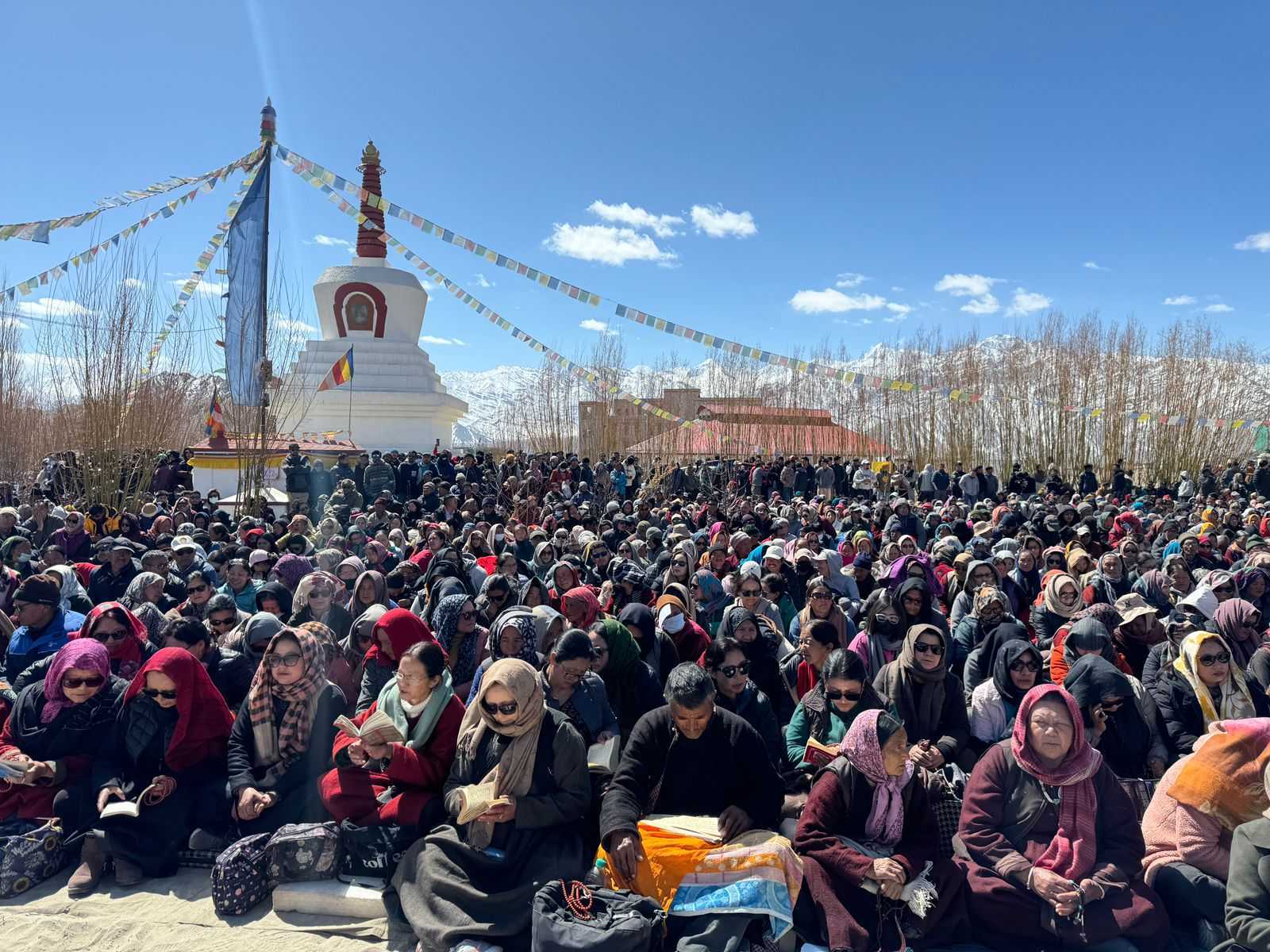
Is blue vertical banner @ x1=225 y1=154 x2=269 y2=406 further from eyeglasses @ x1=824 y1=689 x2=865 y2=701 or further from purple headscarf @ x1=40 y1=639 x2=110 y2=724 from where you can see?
eyeglasses @ x1=824 y1=689 x2=865 y2=701

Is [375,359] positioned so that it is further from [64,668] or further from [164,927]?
[164,927]

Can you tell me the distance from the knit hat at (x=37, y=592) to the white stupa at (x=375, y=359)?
18.5 metres

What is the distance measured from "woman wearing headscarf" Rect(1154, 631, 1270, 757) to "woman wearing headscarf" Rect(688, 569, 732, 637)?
2968 mm

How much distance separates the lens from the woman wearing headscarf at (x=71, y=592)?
5.87 m

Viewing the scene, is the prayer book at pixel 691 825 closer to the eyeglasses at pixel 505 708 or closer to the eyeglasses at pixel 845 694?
the eyeglasses at pixel 505 708

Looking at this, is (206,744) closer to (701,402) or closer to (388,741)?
(388,741)

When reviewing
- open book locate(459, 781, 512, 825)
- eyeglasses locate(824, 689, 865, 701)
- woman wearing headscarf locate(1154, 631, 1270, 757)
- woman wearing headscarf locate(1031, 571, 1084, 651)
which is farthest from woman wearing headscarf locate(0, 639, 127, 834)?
woman wearing headscarf locate(1031, 571, 1084, 651)

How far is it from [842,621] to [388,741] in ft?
10.2

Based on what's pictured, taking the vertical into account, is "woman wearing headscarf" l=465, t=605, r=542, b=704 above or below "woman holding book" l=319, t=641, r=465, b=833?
above

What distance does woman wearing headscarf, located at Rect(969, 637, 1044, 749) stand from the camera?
4008 millimetres

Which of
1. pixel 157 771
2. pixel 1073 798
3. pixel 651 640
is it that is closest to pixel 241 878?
pixel 157 771

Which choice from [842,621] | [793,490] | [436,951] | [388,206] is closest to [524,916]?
[436,951]

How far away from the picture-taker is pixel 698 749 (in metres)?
3.42

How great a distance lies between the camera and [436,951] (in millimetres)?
3049
